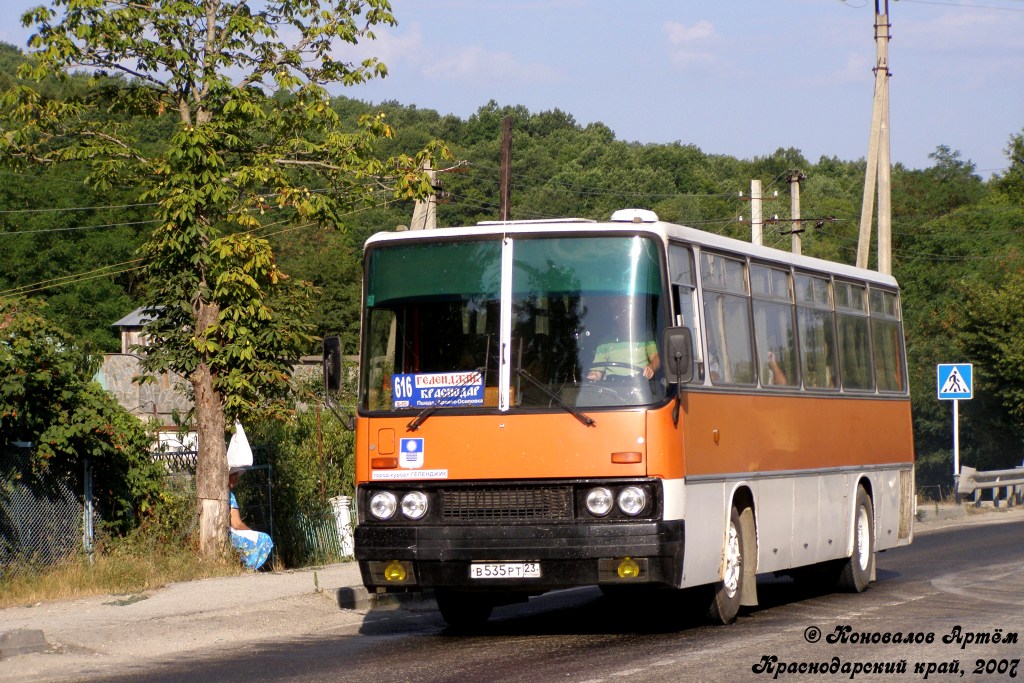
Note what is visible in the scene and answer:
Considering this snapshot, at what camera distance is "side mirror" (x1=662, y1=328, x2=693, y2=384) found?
10156 millimetres

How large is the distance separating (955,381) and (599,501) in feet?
72.8

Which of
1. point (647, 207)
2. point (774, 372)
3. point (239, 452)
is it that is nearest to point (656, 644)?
point (774, 372)

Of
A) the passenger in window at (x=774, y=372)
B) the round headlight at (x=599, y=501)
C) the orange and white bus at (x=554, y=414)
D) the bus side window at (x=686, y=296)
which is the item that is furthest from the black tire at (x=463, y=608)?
the passenger in window at (x=774, y=372)

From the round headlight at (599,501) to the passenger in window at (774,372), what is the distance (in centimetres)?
308

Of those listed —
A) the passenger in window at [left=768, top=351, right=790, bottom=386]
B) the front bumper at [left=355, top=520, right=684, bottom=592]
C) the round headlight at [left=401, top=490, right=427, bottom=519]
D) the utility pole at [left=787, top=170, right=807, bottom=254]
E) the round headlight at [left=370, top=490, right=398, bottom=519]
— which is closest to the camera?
the front bumper at [left=355, top=520, right=684, bottom=592]

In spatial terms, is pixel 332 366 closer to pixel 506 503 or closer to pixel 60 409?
pixel 506 503

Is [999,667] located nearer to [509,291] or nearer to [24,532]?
[509,291]

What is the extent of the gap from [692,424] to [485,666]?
2.55 m

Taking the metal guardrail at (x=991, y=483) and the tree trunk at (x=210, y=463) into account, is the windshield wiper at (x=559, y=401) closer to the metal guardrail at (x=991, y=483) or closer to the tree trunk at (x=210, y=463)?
the tree trunk at (x=210, y=463)

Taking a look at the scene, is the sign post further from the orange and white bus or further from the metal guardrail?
the orange and white bus

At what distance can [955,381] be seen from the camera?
30.9 metres

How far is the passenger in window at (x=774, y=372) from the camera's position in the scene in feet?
42.9

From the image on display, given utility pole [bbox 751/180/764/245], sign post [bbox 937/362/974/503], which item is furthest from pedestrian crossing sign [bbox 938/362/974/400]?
utility pole [bbox 751/180/764/245]

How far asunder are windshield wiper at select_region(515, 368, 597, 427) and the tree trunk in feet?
24.3
